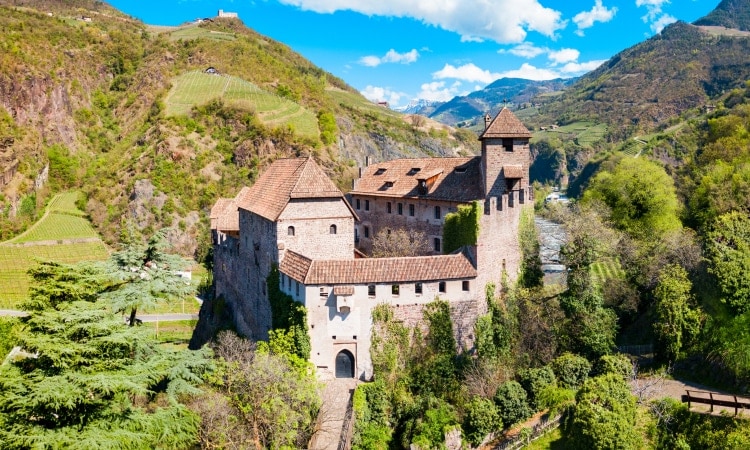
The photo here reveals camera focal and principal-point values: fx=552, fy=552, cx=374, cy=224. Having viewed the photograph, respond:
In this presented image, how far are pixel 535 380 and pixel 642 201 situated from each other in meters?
27.3

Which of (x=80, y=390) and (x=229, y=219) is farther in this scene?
(x=229, y=219)

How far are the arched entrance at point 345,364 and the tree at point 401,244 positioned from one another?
1077 centimetres

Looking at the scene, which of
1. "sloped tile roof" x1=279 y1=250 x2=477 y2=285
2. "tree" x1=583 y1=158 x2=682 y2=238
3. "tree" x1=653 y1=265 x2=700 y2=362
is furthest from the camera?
"tree" x1=583 y1=158 x2=682 y2=238

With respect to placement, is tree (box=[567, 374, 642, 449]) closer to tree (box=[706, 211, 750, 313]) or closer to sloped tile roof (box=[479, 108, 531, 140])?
tree (box=[706, 211, 750, 313])

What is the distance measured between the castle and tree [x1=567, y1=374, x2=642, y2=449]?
8.99 metres

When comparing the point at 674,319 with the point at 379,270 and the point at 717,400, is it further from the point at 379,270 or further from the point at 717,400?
the point at 379,270

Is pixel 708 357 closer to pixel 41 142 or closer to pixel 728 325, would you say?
pixel 728 325

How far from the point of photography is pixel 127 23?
157 metres

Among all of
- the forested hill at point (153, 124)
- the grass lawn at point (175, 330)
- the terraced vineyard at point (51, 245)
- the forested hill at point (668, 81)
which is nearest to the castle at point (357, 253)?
the grass lawn at point (175, 330)

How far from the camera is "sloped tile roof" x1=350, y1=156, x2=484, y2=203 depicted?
41.4 metres

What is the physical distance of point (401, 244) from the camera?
4156cm

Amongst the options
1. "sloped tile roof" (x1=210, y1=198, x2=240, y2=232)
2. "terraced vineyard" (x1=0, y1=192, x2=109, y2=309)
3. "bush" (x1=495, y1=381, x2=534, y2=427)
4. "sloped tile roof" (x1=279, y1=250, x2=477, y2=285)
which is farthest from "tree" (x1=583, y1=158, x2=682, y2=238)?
"terraced vineyard" (x1=0, y1=192, x2=109, y2=309)

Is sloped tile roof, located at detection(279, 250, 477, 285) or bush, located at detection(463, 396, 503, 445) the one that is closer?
bush, located at detection(463, 396, 503, 445)

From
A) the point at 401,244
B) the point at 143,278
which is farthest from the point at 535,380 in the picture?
the point at 143,278
